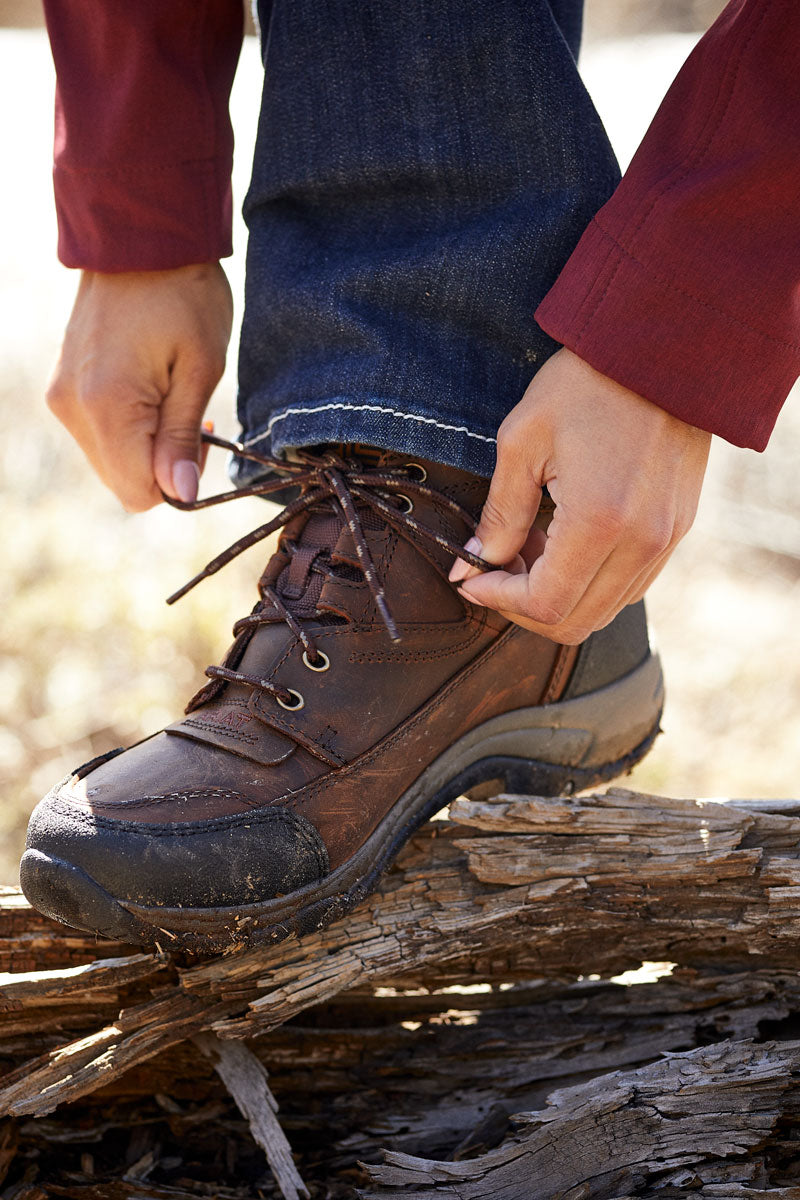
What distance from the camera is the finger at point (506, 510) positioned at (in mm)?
1269

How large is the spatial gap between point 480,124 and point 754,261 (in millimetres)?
545

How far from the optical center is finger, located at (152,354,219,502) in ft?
5.35

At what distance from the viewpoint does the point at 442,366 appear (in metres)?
1.43

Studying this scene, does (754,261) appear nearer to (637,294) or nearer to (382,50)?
(637,294)

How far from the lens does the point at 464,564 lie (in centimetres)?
142

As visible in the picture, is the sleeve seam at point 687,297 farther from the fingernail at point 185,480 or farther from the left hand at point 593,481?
the fingernail at point 185,480

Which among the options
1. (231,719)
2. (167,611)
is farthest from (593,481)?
(167,611)

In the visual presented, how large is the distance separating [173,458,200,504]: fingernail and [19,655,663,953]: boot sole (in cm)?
63

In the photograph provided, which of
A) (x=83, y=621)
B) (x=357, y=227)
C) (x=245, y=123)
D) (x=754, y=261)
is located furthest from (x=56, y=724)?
(x=245, y=123)

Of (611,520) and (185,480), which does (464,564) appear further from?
(185,480)

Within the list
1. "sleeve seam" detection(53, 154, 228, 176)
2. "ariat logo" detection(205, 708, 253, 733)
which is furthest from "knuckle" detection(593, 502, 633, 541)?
"sleeve seam" detection(53, 154, 228, 176)

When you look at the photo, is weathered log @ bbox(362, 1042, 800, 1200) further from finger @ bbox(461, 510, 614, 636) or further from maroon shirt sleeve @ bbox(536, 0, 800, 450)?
maroon shirt sleeve @ bbox(536, 0, 800, 450)

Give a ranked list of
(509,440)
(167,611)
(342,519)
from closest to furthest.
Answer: (509,440) → (342,519) → (167,611)

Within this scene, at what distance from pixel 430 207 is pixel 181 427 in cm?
57
